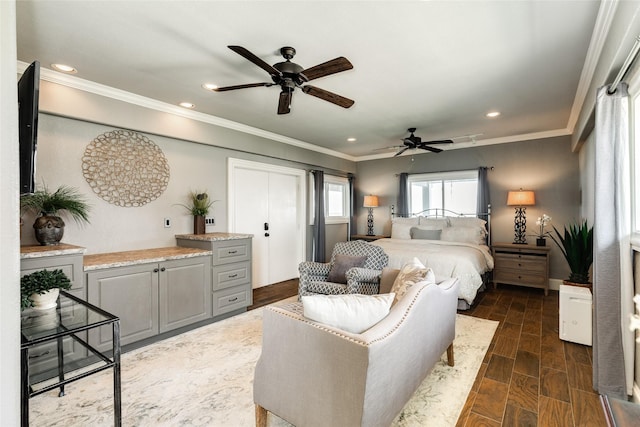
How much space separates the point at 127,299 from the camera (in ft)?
9.11

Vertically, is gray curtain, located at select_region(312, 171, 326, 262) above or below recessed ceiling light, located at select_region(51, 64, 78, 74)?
below

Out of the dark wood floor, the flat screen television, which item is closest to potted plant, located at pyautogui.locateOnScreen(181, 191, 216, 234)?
the flat screen television

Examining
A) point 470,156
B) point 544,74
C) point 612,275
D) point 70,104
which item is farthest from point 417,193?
point 70,104

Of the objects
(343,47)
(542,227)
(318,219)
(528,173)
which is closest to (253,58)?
(343,47)

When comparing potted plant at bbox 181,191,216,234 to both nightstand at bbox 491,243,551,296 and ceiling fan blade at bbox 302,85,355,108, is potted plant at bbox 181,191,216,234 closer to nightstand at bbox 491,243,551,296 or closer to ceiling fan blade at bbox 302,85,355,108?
ceiling fan blade at bbox 302,85,355,108

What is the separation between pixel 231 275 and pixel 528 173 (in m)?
5.02

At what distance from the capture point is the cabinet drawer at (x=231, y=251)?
3.51 metres

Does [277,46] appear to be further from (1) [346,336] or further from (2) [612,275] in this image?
(2) [612,275]

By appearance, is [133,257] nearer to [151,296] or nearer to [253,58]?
[151,296]

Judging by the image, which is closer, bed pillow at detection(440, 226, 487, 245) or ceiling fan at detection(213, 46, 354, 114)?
ceiling fan at detection(213, 46, 354, 114)

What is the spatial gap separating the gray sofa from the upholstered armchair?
1.30 m

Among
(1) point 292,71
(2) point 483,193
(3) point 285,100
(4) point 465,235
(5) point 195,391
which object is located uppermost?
(1) point 292,71

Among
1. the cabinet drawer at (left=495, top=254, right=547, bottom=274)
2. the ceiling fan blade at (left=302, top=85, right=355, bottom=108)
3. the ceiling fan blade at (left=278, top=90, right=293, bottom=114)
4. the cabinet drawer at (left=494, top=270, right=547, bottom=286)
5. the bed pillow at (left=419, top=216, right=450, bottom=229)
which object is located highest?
the ceiling fan blade at (left=302, top=85, right=355, bottom=108)

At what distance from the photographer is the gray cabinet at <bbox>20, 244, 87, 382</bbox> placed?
222 centimetres
